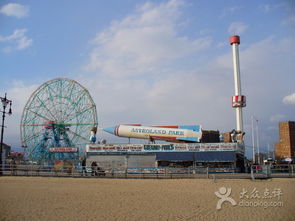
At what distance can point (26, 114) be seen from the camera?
44.1 meters

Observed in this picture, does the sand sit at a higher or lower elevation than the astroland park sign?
lower

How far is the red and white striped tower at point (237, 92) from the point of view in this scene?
5584cm

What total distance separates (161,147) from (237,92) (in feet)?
86.9

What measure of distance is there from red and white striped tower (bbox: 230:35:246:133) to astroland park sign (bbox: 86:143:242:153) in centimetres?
2050

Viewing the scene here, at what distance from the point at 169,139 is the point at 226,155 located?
778cm

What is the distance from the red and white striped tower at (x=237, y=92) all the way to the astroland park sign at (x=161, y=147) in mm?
20498

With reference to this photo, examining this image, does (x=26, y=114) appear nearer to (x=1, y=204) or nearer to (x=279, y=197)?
(x=1, y=204)

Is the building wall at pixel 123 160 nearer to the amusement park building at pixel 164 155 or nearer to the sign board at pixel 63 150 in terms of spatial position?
the amusement park building at pixel 164 155

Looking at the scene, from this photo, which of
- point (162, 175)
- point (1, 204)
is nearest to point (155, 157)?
point (162, 175)

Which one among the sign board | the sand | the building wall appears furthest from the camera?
the sign board

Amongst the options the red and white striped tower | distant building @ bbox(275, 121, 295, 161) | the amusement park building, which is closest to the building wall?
the amusement park building

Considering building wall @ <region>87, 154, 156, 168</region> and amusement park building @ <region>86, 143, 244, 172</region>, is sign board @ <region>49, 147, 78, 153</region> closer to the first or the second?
amusement park building @ <region>86, 143, 244, 172</region>

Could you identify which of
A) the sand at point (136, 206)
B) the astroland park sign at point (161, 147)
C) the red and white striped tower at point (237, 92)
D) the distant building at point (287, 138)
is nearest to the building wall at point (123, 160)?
the astroland park sign at point (161, 147)

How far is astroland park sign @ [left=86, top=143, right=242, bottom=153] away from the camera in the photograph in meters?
35.0
